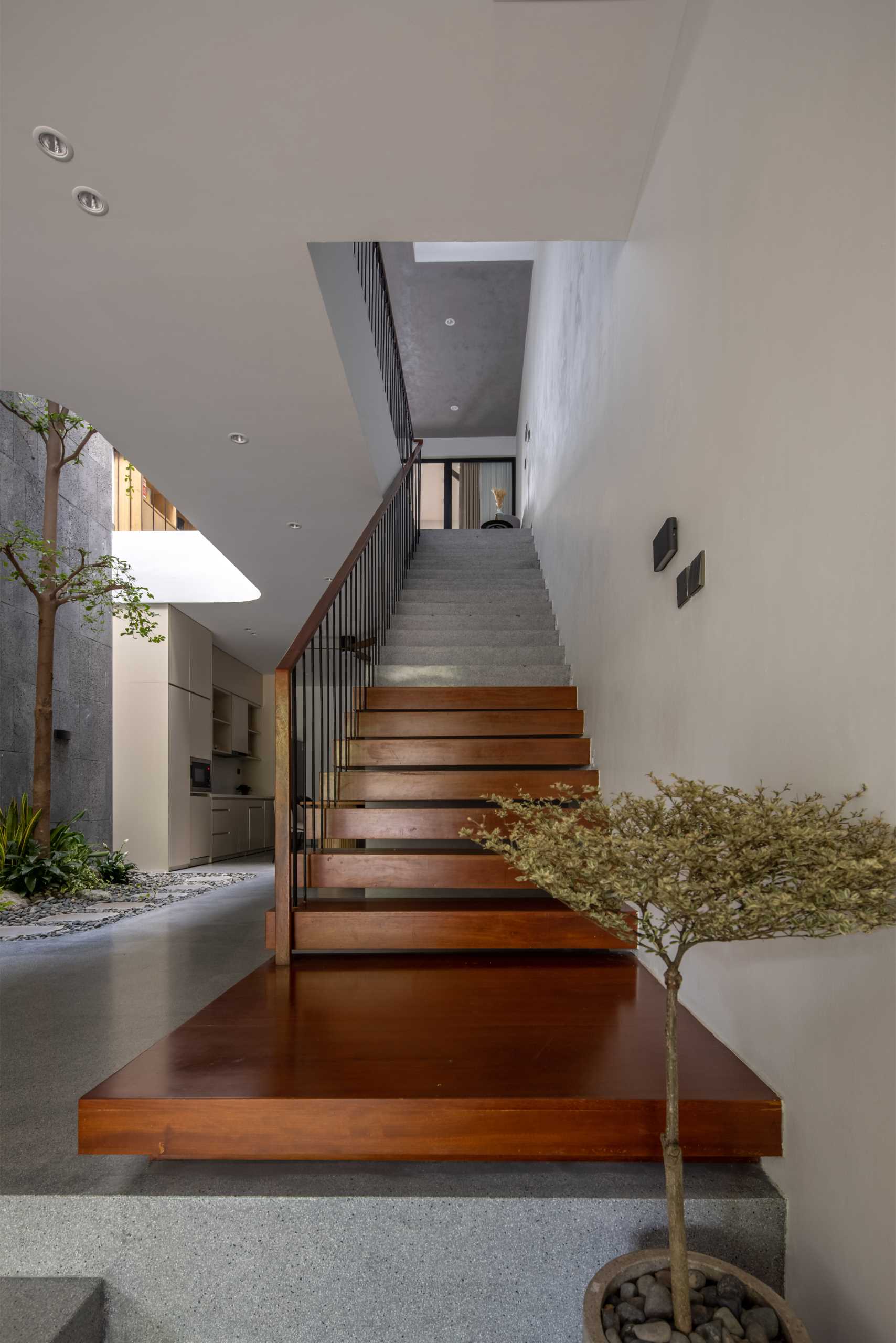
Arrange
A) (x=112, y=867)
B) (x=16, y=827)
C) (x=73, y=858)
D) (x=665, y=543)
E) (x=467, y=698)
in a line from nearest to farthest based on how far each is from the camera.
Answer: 1. (x=665, y=543)
2. (x=467, y=698)
3. (x=16, y=827)
4. (x=73, y=858)
5. (x=112, y=867)

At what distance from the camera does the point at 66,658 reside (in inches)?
250

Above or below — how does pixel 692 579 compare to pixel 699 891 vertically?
above

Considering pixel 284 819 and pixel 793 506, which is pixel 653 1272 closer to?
pixel 793 506

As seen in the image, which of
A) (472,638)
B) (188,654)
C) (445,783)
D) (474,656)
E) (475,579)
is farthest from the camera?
(188,654)

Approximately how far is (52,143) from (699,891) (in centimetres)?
Result: 285

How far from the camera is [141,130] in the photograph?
2.35 metres

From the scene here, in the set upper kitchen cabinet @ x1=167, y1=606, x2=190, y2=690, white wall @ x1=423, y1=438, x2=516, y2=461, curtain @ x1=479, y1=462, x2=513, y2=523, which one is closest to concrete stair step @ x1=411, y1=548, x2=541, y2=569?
upper kitchen cabinet @ x1=167, y1=606, x2=190, y2=690

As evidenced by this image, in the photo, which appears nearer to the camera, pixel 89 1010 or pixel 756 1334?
pixel 756 1334

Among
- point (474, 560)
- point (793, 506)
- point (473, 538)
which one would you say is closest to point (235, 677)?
point (473, 538)

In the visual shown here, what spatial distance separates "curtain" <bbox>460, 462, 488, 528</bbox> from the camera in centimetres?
1099

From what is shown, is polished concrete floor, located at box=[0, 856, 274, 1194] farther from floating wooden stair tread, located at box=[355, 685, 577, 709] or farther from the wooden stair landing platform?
floating wooden stair tread, located at box=[355, 685, 577, 709]

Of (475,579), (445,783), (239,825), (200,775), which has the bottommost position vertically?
(239,825)

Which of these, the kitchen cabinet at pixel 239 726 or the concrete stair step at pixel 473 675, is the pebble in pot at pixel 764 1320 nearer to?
the concrete stair step at pixel 473 675

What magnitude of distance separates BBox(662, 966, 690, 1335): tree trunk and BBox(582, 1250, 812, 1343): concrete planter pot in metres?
0.04
